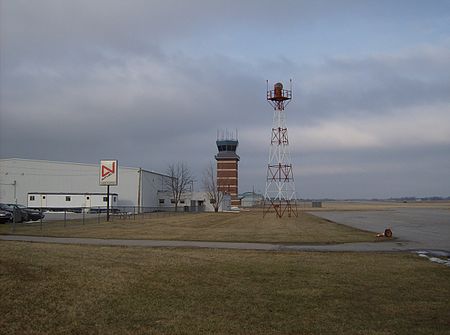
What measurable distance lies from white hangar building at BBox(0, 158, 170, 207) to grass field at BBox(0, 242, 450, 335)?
64148 millimetres

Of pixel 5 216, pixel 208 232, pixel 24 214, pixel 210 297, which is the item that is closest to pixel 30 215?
pixel 24 214

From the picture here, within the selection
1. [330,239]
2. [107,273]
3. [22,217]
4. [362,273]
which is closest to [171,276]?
[107,273]

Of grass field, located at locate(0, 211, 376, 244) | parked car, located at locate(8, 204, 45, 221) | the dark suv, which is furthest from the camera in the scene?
parked car, located at locate(8, 204, 45, 221)

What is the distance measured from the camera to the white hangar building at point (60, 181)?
75.9 meters

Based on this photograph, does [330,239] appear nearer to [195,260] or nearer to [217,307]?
[195,260]

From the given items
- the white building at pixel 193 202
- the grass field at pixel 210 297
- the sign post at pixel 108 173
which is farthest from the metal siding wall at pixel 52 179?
the grass field at pixel 210 297

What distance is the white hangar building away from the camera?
2990 inches

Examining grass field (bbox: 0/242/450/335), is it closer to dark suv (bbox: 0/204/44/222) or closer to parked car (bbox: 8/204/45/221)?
dark suv (bbox: 0/204/44/222)

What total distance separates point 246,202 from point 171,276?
139 metres

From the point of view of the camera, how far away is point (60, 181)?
78.2 m

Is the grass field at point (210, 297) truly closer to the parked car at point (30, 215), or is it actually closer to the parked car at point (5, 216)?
the parked car at point (5, 216)

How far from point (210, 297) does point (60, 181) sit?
2908 inches

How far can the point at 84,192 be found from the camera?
258 ft

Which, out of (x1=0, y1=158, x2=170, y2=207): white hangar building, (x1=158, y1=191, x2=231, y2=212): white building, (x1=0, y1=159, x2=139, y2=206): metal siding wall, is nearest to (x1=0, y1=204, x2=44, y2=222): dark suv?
(x1=0, y1=158, x2=170, y2=207): white hangar building
